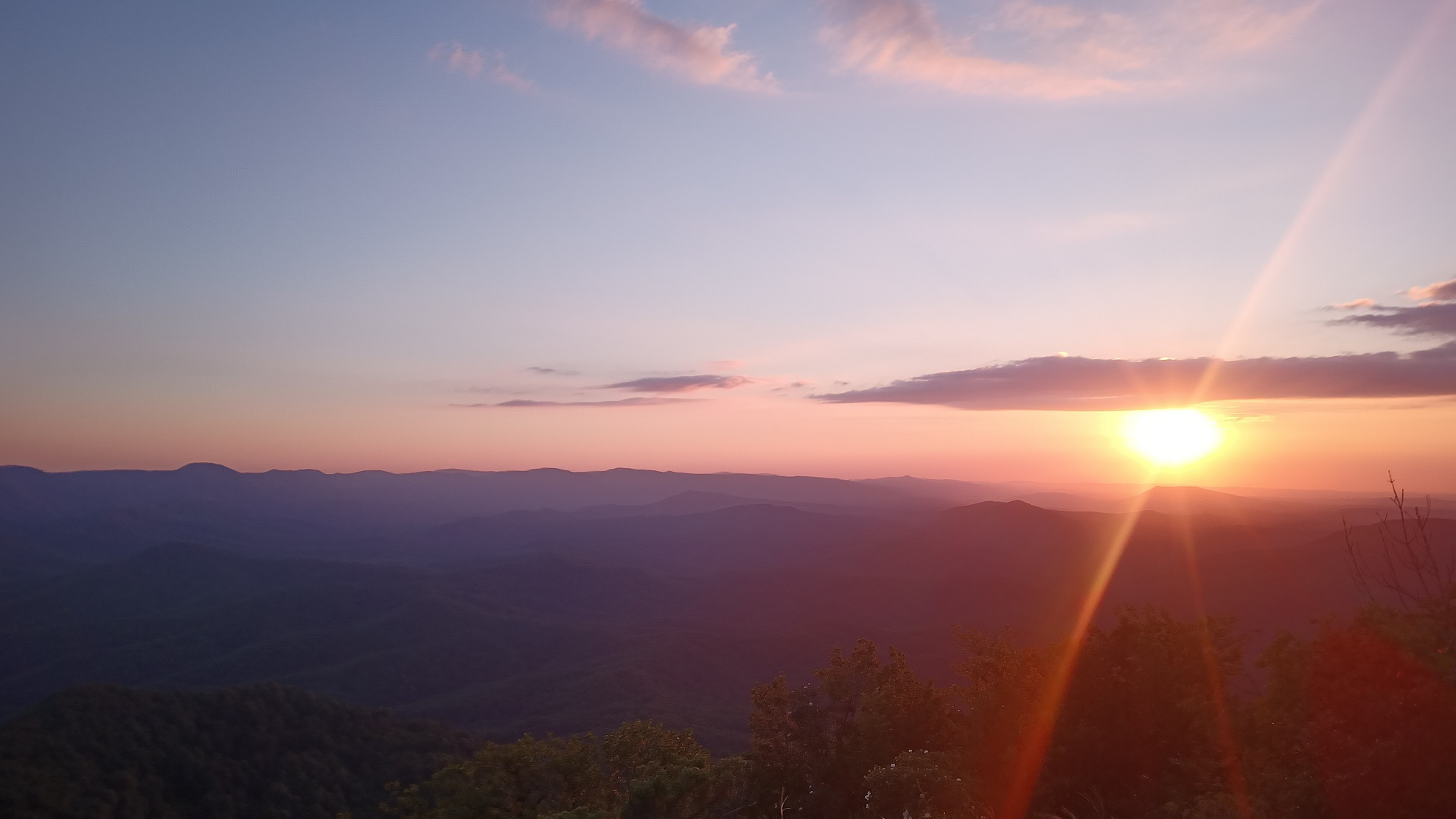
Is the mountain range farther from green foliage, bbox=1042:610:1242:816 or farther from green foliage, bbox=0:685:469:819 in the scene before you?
green foliage, bbox=1042:610:1242:816

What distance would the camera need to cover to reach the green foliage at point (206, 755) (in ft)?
176

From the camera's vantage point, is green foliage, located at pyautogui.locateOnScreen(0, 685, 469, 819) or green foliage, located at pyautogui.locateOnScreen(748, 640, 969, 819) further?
green foliage, located at pyautogui.locateOnScreen(0, 685, 469, 819)

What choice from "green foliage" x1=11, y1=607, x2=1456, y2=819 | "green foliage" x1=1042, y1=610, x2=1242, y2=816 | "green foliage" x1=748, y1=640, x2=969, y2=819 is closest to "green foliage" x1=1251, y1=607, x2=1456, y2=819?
"green foliage" x1=11, y1=607, x2=1456, y2=819

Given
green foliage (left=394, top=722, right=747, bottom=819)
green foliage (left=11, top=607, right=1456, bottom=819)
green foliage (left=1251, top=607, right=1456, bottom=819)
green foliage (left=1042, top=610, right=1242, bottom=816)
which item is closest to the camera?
green foliage (left=1251, top=607, right=1456, bottom=819)

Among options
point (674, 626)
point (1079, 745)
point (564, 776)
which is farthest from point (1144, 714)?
point (674, 626)

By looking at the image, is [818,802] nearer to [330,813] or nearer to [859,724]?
[859,724]

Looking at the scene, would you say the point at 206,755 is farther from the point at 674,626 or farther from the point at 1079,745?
the point at 674,626

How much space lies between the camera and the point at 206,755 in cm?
6372

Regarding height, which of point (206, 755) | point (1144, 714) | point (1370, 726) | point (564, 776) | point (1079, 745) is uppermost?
point (1370, 726)

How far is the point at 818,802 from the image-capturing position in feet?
70.5

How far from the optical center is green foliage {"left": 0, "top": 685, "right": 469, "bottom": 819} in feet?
176

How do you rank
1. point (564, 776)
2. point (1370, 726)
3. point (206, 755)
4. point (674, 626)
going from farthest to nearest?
point (674, 626), point (206, 755), point (564, 776), point (1370, 726)

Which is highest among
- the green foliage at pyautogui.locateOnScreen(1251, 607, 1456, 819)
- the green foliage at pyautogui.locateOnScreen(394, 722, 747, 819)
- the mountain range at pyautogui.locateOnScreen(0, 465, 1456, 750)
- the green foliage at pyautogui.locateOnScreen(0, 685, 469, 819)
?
the green foliage at pyautogui.locateOnScreen(1251, 607, 1456, 819)

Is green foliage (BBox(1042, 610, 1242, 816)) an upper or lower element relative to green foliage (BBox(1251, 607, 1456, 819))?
lower
